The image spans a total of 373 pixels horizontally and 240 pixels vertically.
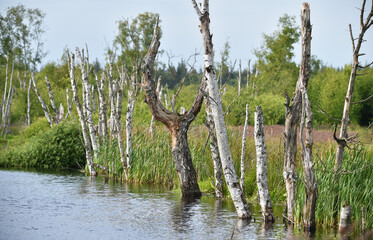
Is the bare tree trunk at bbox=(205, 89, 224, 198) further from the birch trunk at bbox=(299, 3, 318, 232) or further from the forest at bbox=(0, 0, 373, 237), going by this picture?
the birch trunk at bbox=(299, 3, 318, 232)

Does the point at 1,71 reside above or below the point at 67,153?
above

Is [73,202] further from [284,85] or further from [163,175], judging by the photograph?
[284,85]

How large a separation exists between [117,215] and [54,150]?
39.2 ft

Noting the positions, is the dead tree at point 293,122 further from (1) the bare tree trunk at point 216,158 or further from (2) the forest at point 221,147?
(1) the bare tree trunk at point 216,158

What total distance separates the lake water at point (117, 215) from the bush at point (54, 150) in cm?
602

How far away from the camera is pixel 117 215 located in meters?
10.6

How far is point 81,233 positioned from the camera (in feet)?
29.1

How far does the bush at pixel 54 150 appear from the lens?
851 inches

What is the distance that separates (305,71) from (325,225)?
9.29ft

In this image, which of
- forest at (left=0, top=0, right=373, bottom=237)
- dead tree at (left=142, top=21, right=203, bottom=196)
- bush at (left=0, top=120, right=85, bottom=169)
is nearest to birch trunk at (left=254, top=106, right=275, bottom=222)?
forest at (left=0, top=0, right=373, bottom=237)

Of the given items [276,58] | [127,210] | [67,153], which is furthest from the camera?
[276,58]

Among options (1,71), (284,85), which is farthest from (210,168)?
(1,71)

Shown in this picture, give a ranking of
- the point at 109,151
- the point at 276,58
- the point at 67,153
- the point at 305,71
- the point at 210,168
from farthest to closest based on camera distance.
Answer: the point at 276,58
the point at 67,153
the point at 109,151
the point at 210,168
the point at 305,71

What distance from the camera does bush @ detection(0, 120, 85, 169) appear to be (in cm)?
2161
